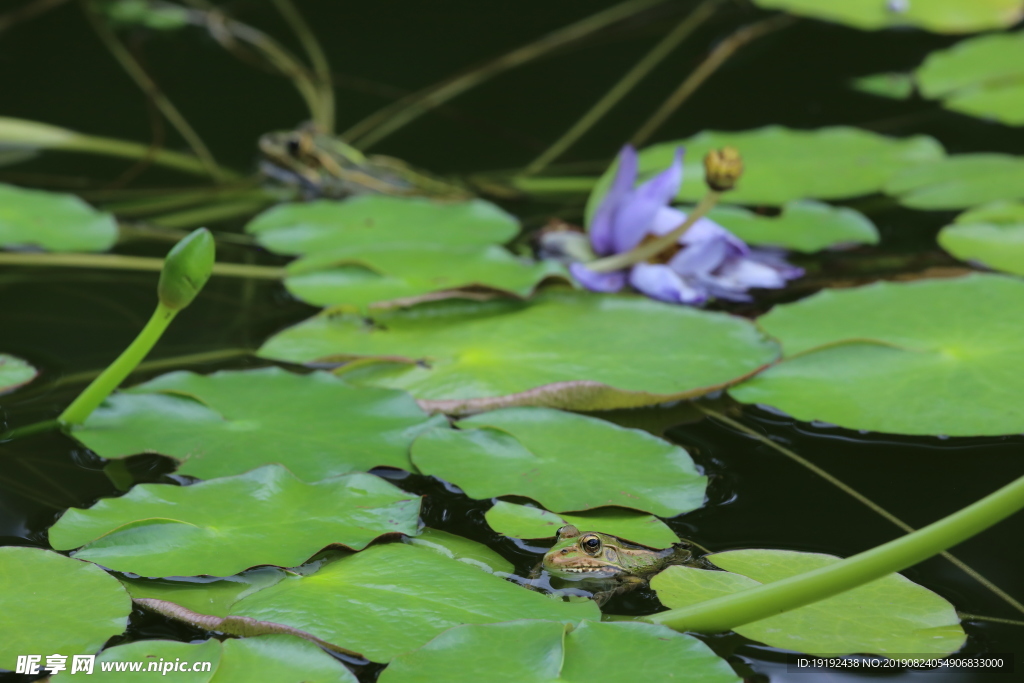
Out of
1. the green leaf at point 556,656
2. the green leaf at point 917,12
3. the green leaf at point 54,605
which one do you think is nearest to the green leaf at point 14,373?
the green leaf at point 54,605

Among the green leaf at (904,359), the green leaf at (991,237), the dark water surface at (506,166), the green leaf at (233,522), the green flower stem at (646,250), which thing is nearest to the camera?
the green leaf at (233,522)

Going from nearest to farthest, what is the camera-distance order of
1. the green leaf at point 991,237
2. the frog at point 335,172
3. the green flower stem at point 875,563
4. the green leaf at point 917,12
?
1. the green flower stem at point 875,563
2. the green leaf at point 991,237
3. the frog at point 335,172
4. the green leaf at point 917,12

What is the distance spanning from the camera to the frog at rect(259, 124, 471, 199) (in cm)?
213

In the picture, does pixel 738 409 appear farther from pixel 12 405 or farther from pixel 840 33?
pixel 840 33

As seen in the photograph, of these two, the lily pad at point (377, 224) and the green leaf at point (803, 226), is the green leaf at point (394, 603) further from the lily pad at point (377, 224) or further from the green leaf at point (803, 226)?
the green leaf at point (803, 226)

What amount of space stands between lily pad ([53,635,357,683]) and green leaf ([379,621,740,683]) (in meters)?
0.07

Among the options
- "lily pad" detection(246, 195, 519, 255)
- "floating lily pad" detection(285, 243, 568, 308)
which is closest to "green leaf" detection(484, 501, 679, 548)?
"floating lily pad" detection(285, 243, 568, 308)

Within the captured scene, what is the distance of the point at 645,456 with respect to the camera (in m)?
1.14

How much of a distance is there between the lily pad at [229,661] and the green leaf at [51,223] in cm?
113

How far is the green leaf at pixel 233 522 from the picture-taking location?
93 cm

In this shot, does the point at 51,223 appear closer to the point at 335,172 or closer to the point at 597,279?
the point at 335,172

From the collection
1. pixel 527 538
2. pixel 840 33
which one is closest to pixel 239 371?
pixel 527 538

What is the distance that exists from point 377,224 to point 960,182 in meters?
1.27

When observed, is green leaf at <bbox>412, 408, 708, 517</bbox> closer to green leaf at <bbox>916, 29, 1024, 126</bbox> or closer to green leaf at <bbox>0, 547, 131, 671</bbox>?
green leaf at <bbox>0, 547, 131, 671</bbox>
